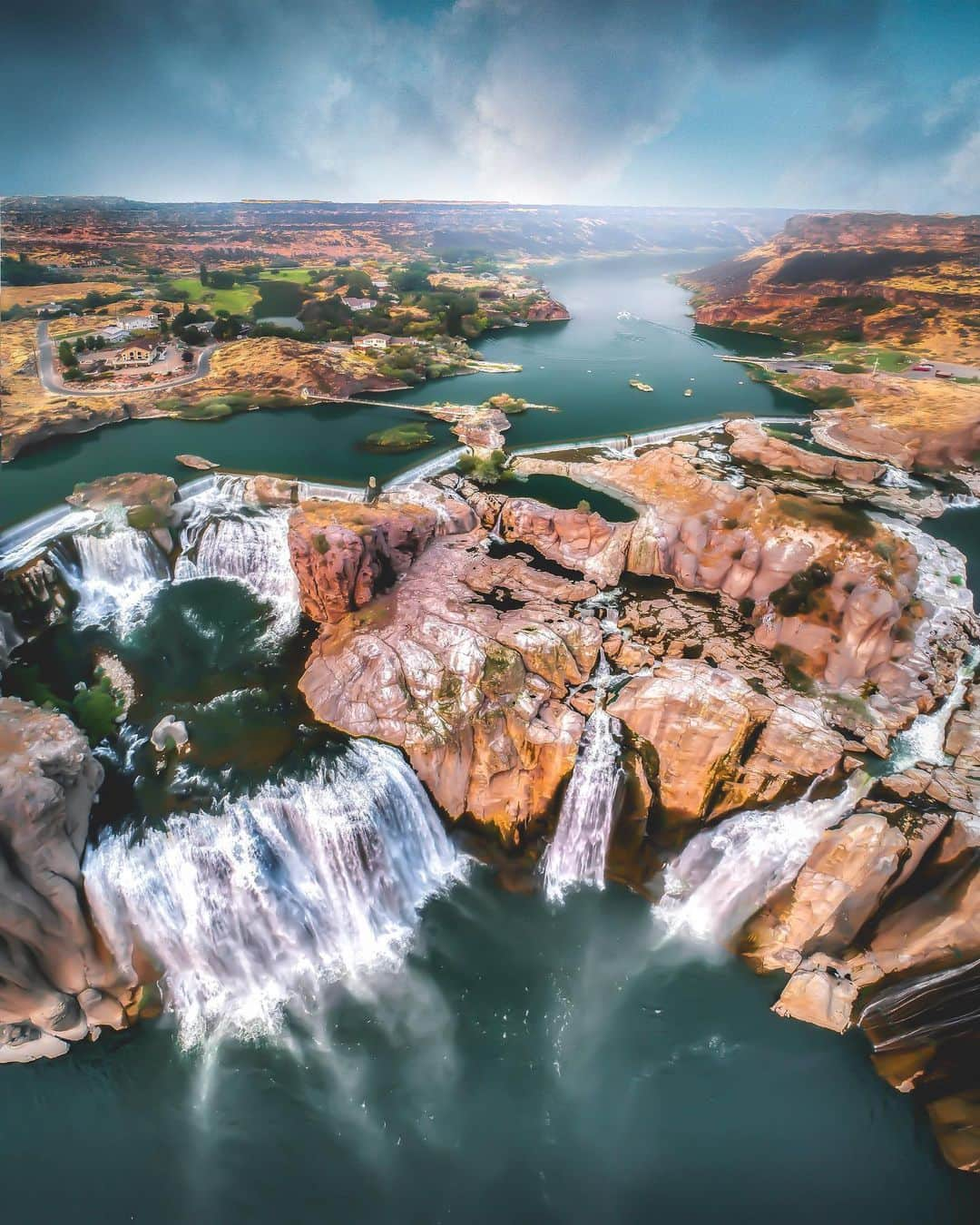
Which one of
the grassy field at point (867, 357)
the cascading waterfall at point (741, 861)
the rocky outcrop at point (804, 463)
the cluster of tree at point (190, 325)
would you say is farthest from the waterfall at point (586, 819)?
the grassy field at point (867, 357)

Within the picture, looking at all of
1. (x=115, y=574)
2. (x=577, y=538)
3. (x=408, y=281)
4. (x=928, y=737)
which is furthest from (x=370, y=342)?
(x=928, y=737)

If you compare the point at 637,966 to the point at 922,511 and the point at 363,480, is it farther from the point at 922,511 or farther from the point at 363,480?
the point at 922,511

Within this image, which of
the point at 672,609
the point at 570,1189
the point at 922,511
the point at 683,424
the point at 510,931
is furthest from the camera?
the point at 683,424

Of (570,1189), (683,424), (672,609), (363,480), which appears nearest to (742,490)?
(672,609)

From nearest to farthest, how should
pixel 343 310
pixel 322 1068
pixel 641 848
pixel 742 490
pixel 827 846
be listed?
pixel 322 1068 → pixel 827 846 → pixel 641 848 → pixel 742 490 → pixel 343 310

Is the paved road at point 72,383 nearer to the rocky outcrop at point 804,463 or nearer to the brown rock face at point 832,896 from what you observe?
the rocky outcrop at point 804,463
